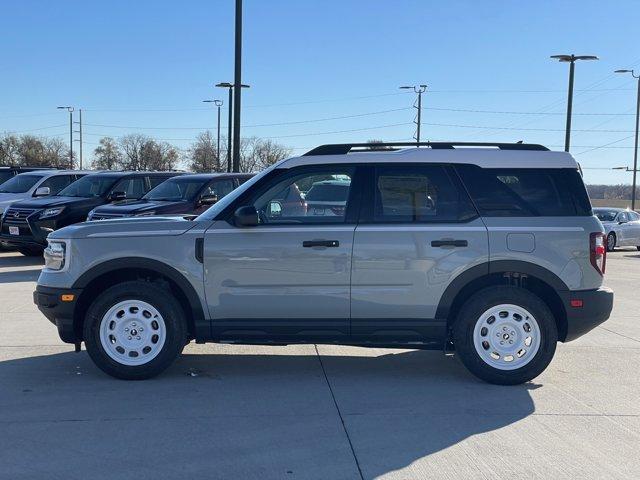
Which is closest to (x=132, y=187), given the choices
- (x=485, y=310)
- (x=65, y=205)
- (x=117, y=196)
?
(x=117, y=196)

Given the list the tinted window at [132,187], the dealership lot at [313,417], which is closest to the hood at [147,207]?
the tinted window at [132,187]

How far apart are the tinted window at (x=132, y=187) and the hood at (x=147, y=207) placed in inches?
89.0

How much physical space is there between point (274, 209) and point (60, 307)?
1.96m

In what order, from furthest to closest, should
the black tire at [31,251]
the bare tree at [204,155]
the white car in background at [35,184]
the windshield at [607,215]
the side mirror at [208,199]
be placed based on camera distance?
1. the bare tree at [204,155]
2. the windshield at [607,215]
3. the white car in background at [35,184]
4. the black tire at [31,251]
5. the side mirror at [208,199]

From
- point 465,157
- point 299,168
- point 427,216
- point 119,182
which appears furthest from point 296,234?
point 119,182

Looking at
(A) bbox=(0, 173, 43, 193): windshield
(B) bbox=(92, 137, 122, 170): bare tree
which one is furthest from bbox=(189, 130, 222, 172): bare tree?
(A) bbox=(0, 173, 43, 193): windshield

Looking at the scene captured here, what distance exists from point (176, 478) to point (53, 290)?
2.56 metres

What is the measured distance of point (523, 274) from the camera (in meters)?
6.14

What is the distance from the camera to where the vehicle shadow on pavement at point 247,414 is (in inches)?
174

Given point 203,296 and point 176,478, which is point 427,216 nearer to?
point 203,296

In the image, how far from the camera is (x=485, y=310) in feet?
19.9

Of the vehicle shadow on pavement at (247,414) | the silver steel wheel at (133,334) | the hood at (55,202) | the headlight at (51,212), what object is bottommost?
the vehicle shadow on pavement at (247,414)

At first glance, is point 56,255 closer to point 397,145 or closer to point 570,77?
point 397,145

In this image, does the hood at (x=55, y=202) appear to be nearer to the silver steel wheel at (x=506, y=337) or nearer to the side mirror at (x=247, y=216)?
the side mirror at (x=247, y=216)
